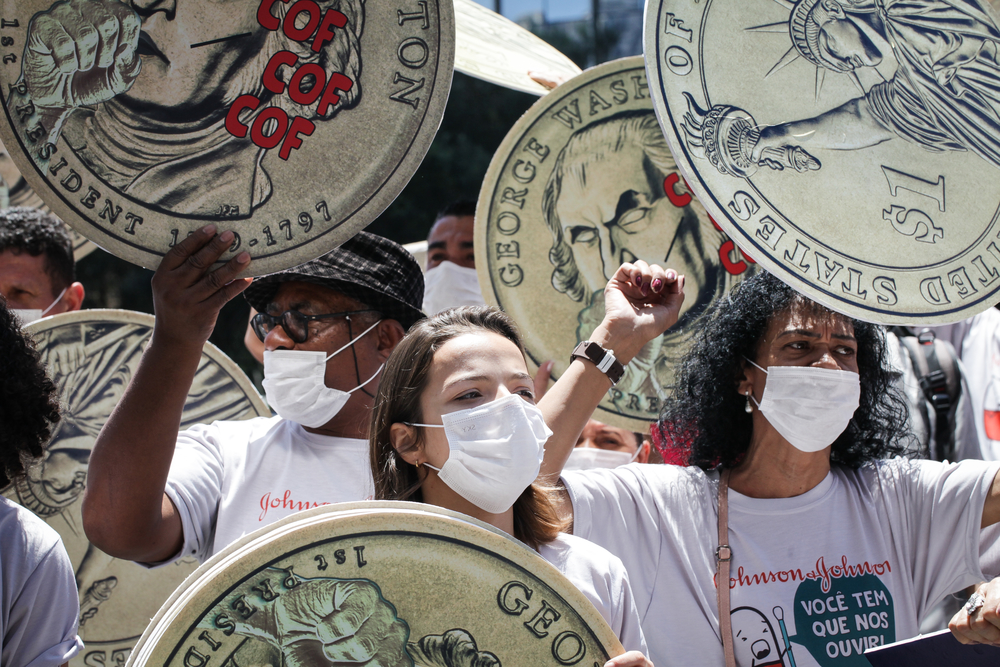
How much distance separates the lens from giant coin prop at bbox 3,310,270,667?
10.5 ft

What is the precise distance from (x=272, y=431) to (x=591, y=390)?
3.21 feet

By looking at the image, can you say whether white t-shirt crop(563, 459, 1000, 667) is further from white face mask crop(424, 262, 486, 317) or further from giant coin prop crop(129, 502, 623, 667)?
white face mask crop(424, 262, 486, 317)

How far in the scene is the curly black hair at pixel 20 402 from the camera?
215cm

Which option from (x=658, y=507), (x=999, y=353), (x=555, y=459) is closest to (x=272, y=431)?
(x=555, y=459)

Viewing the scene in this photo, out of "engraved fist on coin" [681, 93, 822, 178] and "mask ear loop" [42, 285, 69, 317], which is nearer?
"engraved fist on coin" [681, 93, 822, 178]

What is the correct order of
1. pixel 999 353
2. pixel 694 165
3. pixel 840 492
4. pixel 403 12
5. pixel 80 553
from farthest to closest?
pixel 999 353 → pixel 80 553 → pixel 840 492 → pixel 694 165 → pixel 403 12

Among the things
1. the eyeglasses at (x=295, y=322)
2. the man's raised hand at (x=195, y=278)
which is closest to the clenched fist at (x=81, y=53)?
the man's raised hand at (x=195, y=278)

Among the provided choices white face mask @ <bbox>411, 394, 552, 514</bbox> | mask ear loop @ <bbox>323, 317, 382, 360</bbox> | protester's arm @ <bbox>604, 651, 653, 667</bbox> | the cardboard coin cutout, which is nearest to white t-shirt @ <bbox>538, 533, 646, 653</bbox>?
white face mask @ <bbox>411, 394, 552, 514</bbox>

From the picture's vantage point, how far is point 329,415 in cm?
280

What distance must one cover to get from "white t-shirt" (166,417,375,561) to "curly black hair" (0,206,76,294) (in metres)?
1.79

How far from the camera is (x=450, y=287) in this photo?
4613 mm

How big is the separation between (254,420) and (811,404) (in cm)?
172

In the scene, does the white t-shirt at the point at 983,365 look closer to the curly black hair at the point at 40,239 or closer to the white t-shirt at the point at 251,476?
the white t-shirt at the point at 251,476

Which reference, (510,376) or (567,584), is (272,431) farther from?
(567,584)
